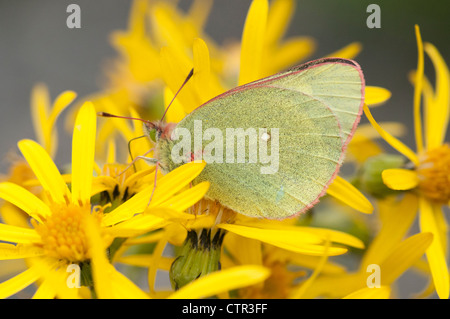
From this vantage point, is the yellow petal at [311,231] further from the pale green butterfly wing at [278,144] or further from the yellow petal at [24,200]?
the yellow petal at [24,200]

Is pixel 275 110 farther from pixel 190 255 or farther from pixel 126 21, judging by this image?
pixel 126 21

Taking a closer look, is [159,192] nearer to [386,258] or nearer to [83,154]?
[83,154]

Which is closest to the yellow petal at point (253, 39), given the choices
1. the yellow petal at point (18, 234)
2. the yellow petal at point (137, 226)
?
the yellow petal at point (137, 226)

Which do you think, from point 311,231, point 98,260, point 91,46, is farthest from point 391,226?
point 91,46

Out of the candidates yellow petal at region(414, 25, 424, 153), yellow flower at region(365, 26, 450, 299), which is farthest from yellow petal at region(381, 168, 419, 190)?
yellow petal at region(414, 25, 424, 153)

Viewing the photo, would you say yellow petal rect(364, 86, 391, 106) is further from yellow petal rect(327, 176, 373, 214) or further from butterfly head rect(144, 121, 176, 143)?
butterfly head rect(144, 121, 176, 143)
